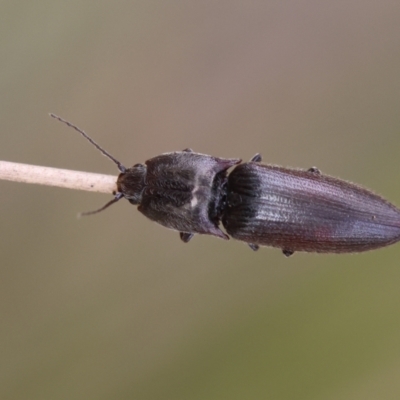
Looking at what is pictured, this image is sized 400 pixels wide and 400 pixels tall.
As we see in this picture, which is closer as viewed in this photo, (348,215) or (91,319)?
(348,215)

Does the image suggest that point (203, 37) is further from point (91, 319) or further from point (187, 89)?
point (91, 319)

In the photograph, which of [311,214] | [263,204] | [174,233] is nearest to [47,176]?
[263,204]

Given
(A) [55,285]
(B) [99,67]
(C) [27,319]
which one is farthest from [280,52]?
(C) [27,319]

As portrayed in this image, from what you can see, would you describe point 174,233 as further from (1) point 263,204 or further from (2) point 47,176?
(2) point 47,176

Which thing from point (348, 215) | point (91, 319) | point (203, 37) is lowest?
point (91, 319)

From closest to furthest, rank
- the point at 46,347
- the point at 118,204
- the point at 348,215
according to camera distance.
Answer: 1. the point at 348,215
2. the point at 46,347
3. the point at 118,204

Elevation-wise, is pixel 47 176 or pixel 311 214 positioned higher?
pixel 311 214

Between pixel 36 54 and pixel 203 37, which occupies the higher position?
pixel 203 37

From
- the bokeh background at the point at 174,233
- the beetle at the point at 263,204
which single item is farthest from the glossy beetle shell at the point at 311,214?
the bokeh background at the point at 174,233
